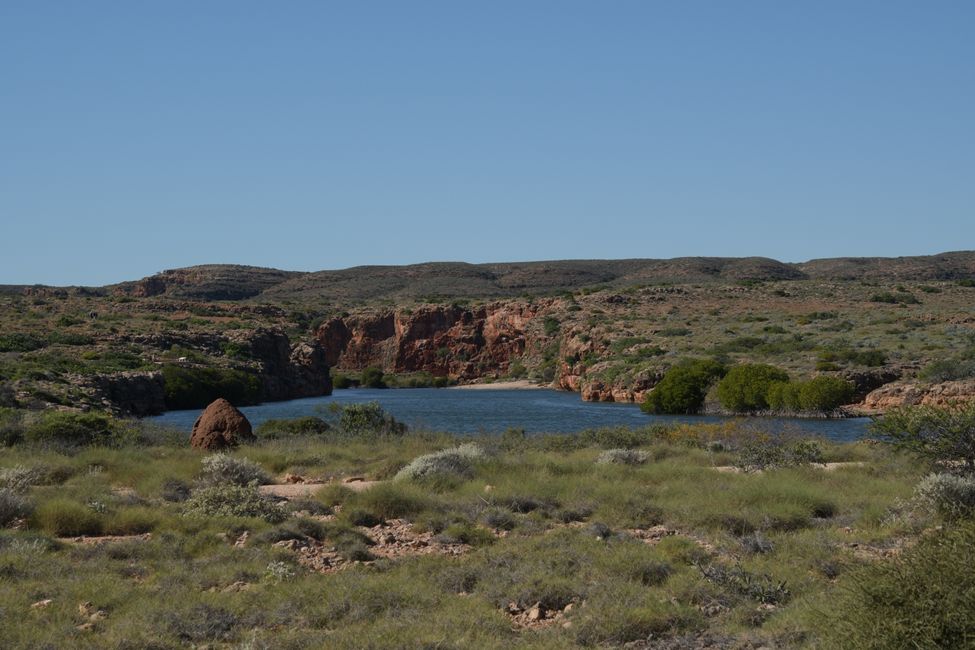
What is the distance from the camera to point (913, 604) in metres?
5.89

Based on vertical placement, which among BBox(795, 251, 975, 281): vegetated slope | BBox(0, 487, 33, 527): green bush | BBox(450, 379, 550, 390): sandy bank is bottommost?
BBox(450, 379, 550, 390): sandy bank

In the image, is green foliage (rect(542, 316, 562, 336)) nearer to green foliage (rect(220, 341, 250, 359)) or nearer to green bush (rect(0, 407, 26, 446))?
green foliage (rect(220, 341, 250, 359))

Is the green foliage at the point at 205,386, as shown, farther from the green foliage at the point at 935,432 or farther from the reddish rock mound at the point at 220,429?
the green foliage at the point at 935,432

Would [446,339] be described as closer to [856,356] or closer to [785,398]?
[856,356]

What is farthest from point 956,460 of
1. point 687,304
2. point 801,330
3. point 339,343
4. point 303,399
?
point 339,343

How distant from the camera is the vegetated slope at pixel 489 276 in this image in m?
116

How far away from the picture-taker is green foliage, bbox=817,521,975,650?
575 cm

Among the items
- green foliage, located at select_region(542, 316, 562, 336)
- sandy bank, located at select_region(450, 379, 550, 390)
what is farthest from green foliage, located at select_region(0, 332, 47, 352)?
green foliage, located at select_region(542, 316, 562, 336)

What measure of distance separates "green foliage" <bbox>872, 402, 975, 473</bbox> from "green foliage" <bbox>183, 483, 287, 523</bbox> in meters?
9.66

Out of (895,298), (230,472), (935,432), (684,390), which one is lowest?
(684,390)

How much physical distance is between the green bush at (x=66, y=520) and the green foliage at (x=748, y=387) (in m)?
34.6

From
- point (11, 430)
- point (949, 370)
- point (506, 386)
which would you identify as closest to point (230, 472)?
point (11, 430)

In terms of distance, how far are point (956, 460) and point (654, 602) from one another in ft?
27.2

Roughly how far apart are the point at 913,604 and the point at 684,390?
3908 centimetres
